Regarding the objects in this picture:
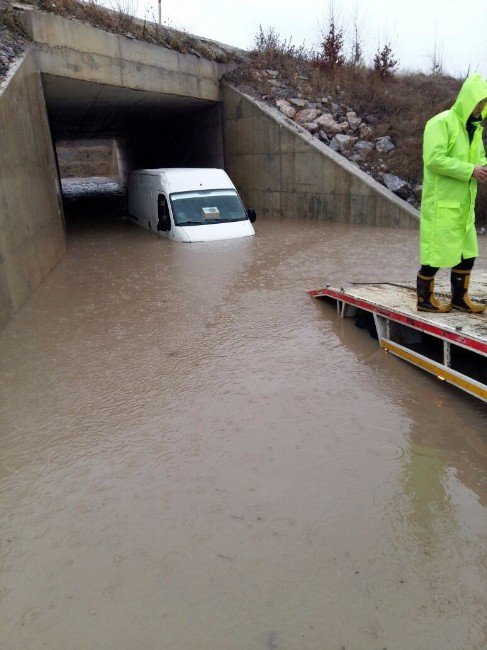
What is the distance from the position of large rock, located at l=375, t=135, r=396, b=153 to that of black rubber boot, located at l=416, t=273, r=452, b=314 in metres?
10.2

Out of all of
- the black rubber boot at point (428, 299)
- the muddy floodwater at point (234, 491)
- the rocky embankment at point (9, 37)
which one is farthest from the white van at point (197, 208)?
the black rubber boot at point (428, 299)

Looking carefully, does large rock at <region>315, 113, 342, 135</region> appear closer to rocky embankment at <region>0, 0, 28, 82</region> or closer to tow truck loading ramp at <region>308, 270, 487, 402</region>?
rocky embankment at <region>0, 0, 28, 82</region>

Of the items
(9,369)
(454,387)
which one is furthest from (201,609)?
(9,369)

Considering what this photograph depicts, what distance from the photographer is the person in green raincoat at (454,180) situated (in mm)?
4102

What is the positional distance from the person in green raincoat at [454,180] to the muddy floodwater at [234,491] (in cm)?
106

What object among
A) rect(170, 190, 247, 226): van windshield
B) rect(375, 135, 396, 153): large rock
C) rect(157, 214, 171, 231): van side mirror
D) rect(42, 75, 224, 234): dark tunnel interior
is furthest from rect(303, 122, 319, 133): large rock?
rect(157, 214, 171, 231): van side mirror

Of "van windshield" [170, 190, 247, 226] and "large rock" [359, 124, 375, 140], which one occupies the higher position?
"large rock" [359, 124, 375, 140]

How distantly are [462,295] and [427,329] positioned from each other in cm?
64

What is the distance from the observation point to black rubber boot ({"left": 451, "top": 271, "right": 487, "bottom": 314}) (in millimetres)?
4539

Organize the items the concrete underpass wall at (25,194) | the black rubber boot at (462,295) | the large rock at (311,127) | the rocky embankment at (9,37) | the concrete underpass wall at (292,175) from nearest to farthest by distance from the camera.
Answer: the black rubber boot at (462,295), the concrete underpass wall at (25,194), the rocky embankment at (9,37), the concrete underpass wall at (292,175), the large rock at (311,127)

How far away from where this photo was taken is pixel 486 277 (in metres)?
6.07

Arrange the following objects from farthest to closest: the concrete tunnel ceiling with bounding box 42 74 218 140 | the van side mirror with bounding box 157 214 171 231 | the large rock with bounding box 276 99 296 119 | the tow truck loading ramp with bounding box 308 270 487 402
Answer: the large rock with bounding box 276 99 296 119, the concrete tunnel ceiling with bounding box 42 74 218 140, the van side mirror with bounding box 157 214 171 231, the tow truck loading ramp with bounding box 308 270 487 402

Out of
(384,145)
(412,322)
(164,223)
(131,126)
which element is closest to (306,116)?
(384,145)

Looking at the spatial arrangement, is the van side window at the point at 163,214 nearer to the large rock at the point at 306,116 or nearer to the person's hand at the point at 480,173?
the large rock at the point at 306,116
